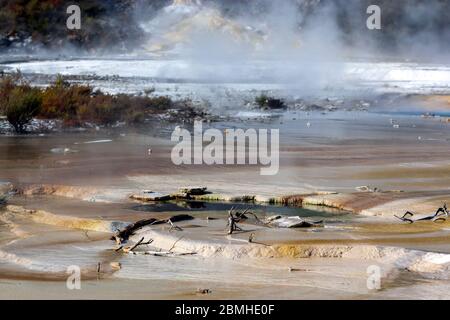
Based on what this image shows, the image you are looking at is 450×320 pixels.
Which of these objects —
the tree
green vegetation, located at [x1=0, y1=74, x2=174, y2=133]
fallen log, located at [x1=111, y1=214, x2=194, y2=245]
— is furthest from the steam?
fallen log, located at [x1=111, y1=214, x2=194, y2=245]

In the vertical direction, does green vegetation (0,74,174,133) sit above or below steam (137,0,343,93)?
below

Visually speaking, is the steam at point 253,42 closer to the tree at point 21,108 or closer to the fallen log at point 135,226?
the tree at point 21,108

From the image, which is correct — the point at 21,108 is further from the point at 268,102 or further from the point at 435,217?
the point at 435,217

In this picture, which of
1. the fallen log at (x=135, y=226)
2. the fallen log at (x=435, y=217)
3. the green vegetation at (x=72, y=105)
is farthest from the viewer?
the green vegetation at (x=72, y=105)

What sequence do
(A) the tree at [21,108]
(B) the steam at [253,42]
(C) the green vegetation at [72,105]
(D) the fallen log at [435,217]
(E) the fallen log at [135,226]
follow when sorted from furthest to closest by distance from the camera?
(B) the steam at [253,42] → (C) the green vegetation at [72,105] → (A) the tree at [21,108] → (D) the fallen log at [435,217] → (E) the fallen log at [135,226]

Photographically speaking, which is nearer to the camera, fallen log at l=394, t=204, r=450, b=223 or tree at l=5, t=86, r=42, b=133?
fallen log at l=394, t=204, r=450, b=223

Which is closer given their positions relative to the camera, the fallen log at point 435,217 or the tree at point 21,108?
the fallen log at point 435,217

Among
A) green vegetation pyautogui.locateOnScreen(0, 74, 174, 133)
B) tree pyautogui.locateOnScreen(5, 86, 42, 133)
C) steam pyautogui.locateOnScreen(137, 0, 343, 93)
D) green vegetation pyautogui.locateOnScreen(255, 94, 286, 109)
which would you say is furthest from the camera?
steam pyautogui.locateOnScreen(137, 0, 343, 93)

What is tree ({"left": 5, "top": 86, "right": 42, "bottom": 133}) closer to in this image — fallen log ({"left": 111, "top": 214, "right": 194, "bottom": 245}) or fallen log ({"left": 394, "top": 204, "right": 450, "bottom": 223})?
fallen log ({"left": 111, "top": 214, "right": 194, "bottom": 245})

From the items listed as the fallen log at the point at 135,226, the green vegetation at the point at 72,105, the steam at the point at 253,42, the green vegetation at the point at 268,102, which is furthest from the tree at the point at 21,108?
the steam at the point at 253,42
